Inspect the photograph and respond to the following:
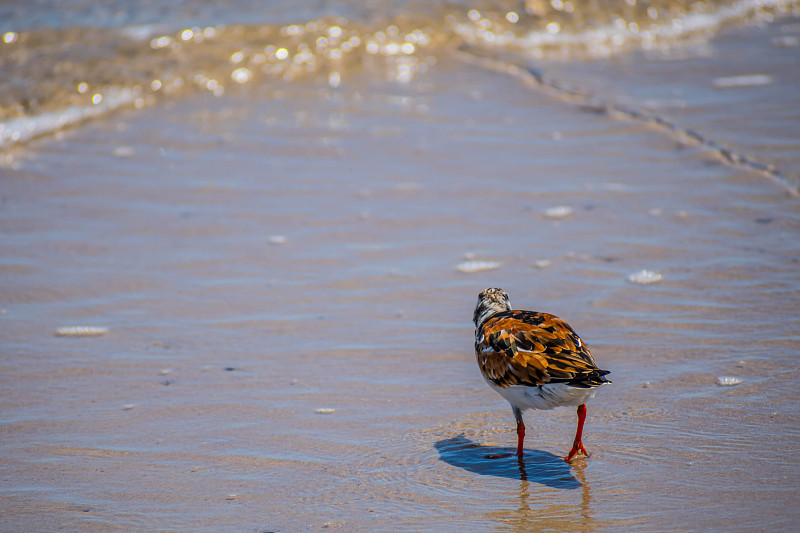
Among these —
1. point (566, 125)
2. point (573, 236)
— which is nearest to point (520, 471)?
point (573, 236)

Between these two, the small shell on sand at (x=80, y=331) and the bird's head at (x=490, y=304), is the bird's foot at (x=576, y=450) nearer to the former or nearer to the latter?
the bird's head at (x=490, y=304)

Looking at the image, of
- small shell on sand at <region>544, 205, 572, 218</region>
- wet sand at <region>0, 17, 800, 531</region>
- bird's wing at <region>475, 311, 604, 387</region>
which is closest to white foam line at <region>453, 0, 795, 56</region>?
wet sand at <region>0, 17, 800, 531</region>

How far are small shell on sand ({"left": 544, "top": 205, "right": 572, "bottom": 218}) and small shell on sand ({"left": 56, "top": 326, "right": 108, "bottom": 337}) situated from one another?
11.8 ft

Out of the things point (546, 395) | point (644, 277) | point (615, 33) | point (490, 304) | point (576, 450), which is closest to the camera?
point (546, 395)

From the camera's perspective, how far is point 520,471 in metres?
4.06

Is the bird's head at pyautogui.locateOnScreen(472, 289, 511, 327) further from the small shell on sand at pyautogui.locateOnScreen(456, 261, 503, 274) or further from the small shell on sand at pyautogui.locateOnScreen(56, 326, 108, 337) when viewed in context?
the small shell on sand at pyautogui.locateOnScreen(56, 326, 108, 337)

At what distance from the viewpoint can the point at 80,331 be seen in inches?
216

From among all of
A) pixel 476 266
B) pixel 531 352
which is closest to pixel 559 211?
pixel 476 266

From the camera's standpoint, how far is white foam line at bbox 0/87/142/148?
9.04 metres

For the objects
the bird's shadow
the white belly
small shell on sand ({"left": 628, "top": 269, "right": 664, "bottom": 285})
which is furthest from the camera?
small shell on sand ({"left": 628, "top": 269, "right": 664, "bottom": 285})

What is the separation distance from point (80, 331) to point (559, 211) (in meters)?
3.86

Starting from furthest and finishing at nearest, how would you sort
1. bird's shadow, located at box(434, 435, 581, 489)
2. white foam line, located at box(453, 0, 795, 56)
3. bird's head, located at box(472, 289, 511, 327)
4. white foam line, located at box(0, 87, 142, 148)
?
white foam line, located at box(453, 0, 795, 56)
white foam line, located at box(0, 87, 142, 148)
bird's head, located at box(472, 289, 511, 327)
bird's shadow, located at box(434, 435, 581, 489)

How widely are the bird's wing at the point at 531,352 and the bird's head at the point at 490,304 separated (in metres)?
0.29

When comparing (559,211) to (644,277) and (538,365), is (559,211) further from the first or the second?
(538,365)
